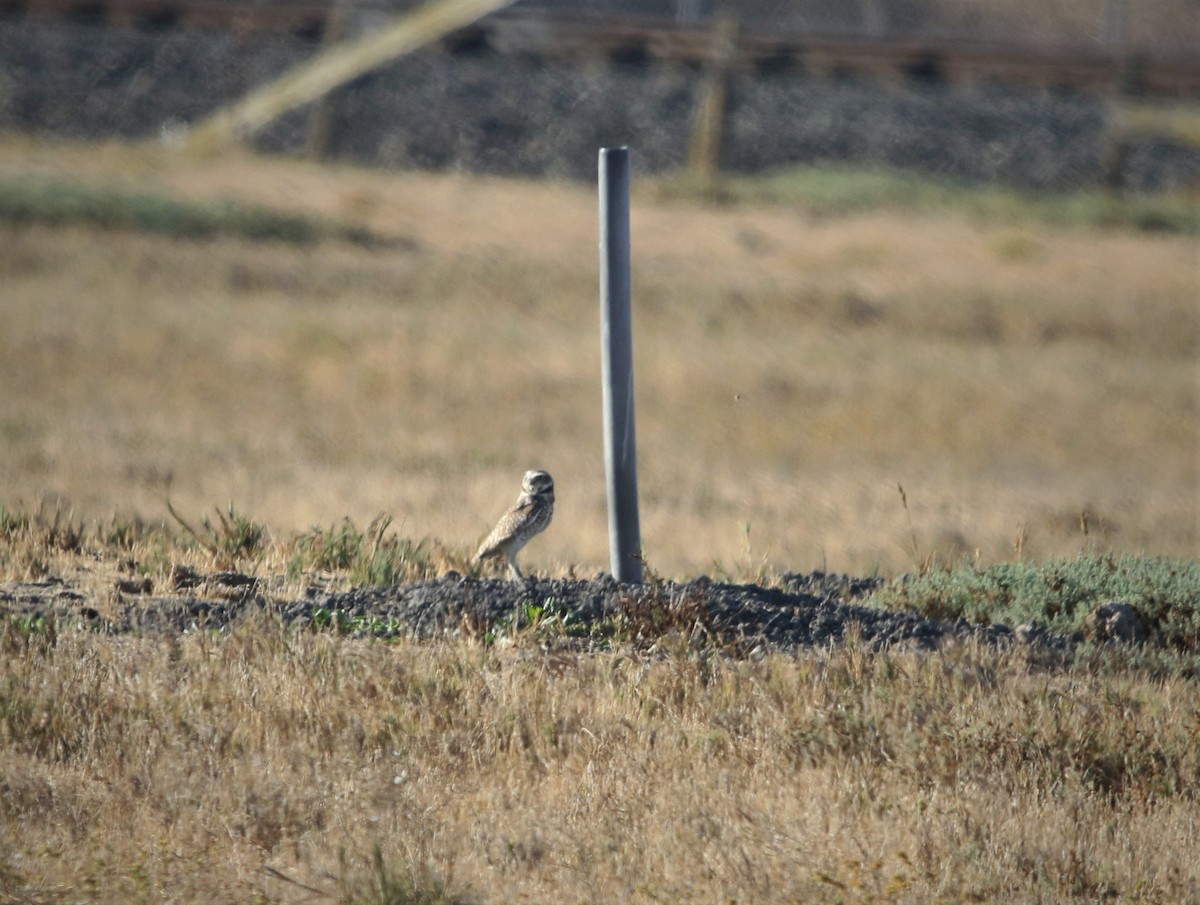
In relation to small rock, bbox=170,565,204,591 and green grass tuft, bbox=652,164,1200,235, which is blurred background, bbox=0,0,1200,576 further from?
small rock, bbox=170,565,204,591

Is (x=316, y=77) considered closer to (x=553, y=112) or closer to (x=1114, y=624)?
(x=553, y=112)

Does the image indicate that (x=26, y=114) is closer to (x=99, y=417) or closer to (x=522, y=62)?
(x=522, y=62)

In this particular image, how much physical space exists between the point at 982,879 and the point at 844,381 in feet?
48.0

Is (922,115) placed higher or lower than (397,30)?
lower

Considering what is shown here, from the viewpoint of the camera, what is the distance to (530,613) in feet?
23.0

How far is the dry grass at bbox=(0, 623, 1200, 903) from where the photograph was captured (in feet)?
16.8

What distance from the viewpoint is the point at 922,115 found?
94.6 ft

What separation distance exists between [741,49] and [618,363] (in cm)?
2160

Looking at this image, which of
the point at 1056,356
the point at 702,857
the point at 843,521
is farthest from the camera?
the point at 1056,356

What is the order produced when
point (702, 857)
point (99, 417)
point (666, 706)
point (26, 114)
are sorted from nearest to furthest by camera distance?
point (702, 857), point (666, 706), point (99, 417), point (26, 114)

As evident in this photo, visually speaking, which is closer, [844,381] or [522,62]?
[844,381]

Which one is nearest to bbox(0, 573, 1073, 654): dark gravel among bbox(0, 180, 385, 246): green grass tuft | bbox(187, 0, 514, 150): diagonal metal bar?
bbox(0, 180, 385, 246): green grass tuft

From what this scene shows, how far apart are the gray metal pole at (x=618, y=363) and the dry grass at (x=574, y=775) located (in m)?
1.02

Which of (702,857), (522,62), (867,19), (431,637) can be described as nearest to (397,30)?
(522,62)
